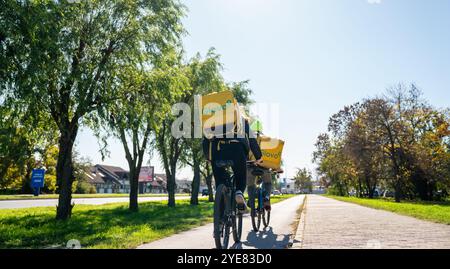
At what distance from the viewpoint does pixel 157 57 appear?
46.0 feet

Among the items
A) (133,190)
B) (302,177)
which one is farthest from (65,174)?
(302,177)

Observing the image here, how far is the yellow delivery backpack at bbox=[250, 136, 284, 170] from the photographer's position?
8922 millimetres

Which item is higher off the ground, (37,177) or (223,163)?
(223,163)

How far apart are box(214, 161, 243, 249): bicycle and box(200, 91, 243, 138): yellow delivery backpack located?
528 mm

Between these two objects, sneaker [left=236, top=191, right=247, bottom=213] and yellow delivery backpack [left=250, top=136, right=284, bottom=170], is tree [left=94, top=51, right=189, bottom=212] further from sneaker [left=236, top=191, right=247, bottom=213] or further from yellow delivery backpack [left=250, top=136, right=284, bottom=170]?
sneaker [left=236, top=191, right=247, bottom=213]

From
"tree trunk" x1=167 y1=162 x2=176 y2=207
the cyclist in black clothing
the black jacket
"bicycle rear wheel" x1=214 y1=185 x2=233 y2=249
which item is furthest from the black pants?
"tree trunk" x1=167 y1=162 x2=176 y2=207

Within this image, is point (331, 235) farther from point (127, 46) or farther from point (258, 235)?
point (127, 46)

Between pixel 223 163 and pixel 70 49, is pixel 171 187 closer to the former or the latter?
pixel 70 49

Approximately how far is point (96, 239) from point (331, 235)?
5.00 metres

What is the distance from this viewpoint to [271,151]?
30.1 ft

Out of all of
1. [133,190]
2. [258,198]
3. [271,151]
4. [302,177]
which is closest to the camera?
[258,198]

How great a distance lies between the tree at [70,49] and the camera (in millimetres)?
8453

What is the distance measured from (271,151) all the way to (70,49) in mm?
7442
